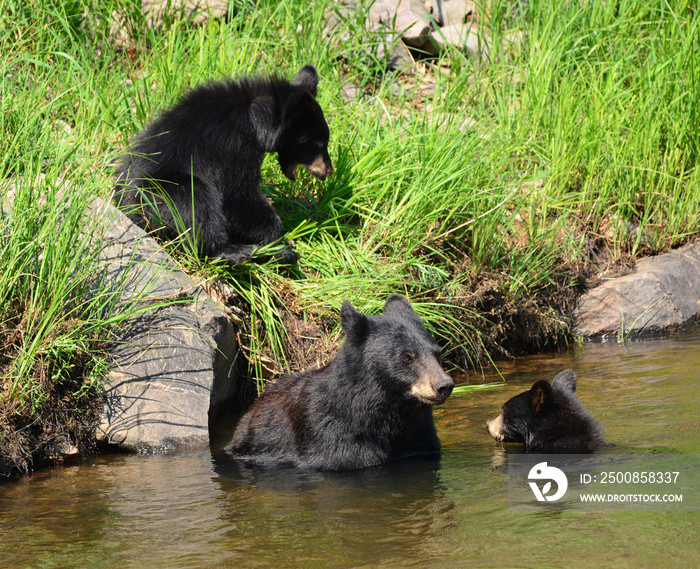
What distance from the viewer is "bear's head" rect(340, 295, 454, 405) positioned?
14.0 feet

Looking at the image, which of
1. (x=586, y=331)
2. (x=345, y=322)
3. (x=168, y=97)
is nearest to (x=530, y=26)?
(x=586, y=331)

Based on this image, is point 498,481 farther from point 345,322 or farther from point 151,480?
point 151,480

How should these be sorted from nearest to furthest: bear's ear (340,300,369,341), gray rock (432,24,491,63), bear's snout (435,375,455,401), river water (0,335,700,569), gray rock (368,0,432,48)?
river water (0,335,700,569), bear's snout (435,375,455,401), bear's ear (340,300,369,341), gray rock (432,24,491,63), gray rock (368,0,432,48)

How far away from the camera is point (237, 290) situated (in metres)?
5.98

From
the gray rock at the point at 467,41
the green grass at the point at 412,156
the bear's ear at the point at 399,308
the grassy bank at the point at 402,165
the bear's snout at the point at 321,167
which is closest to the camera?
the bear's ear at the point at 399,308

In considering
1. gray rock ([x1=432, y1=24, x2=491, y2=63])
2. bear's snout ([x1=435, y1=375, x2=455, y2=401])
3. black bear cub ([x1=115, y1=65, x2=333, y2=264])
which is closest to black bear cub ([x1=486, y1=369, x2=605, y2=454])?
bear's snout ([x1=435, y1=375, x2=455, y2=401])

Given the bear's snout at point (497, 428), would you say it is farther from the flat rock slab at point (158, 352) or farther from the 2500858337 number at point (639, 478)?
the flat rock slab at point (158, 352)

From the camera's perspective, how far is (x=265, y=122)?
612 centimetres

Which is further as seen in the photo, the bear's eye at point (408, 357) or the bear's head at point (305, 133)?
the bear's head at point (305, 133)

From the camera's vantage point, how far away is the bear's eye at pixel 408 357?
4348 millimetres

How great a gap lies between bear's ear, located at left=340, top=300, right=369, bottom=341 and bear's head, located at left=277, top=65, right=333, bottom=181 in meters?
2.27

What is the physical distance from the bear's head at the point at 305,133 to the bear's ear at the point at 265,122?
80 millimetres

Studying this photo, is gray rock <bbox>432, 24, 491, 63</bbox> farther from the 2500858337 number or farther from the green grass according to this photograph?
the 2500858337 number

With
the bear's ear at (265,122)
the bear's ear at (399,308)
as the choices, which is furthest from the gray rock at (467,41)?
the bear's ear at (399,308)
